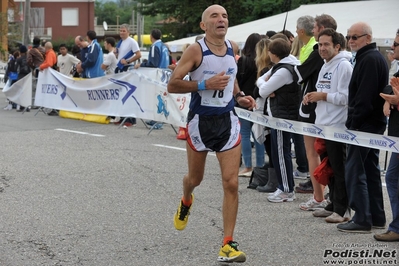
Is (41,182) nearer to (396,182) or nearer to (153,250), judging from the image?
(153,250)

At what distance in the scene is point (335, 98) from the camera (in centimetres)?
772

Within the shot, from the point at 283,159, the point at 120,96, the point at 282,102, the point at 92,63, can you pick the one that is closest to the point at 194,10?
the point at 92,63

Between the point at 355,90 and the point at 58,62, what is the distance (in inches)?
569

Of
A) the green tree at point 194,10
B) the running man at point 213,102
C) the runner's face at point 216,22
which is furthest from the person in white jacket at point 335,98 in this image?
the green tree at point 194,10

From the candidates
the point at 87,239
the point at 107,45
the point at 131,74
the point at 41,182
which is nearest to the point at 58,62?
the point at 107,45

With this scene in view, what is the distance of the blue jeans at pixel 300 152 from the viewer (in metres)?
10.4

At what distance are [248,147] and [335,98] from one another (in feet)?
10.2

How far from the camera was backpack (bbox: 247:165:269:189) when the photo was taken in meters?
9.81

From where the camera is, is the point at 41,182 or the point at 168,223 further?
the point at 41,182

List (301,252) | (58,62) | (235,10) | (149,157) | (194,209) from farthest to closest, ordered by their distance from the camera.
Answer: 1. (235,10)
2. (58,62)
3. (149,157)
4. (194,209)
5. (301,252)

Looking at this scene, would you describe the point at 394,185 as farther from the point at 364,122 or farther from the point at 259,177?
the point at 259,177

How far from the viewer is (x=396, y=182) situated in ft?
23.0

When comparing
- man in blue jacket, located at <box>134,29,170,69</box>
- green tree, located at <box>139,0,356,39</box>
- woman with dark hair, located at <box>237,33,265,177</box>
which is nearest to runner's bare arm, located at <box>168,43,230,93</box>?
woman with dark hair, located at <box>237,33,265,177</box>

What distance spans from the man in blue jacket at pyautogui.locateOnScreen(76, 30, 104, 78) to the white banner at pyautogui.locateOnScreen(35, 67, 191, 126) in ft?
1.60
